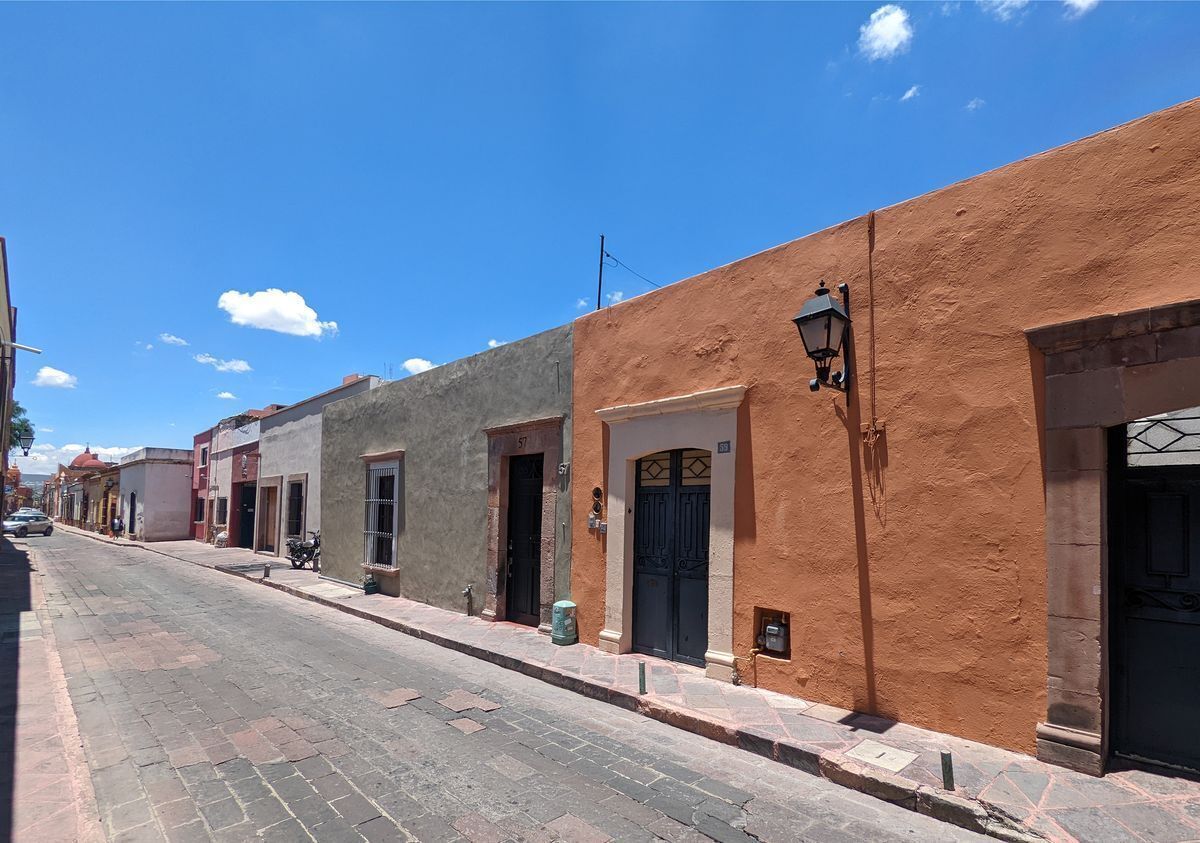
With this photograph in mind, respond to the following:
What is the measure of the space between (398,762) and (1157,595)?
525 cm

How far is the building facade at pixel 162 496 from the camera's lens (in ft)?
105

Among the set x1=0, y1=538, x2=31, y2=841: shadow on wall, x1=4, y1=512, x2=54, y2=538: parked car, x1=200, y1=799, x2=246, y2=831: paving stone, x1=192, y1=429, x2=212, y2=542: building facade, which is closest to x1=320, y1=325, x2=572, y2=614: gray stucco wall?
x1=200, y1=799, x2=246, y2=831: paving stone

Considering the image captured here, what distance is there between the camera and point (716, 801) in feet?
13.2

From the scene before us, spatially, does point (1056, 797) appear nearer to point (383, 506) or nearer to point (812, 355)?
point (812, 355)

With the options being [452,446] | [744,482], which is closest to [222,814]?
[744,482]

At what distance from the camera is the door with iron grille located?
406 cm

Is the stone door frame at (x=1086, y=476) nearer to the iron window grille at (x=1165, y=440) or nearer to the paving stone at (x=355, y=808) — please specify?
the iron window grille at (x=1165, y=440)

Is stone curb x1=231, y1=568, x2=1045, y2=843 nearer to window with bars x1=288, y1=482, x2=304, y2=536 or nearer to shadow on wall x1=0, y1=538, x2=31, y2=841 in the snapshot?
shadow on wall x1=0, y1=538, x2=31, y2=841

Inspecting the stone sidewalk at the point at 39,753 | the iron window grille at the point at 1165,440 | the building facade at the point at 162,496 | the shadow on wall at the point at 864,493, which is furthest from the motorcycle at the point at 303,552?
the building facade at the point at 162,496

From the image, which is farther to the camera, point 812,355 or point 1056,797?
point 812,355

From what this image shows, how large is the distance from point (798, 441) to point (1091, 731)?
289cm

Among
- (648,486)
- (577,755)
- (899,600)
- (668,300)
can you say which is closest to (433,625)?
(648,486)

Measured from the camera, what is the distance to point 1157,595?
4199 mm

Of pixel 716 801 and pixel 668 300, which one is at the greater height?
pixel 668 300
